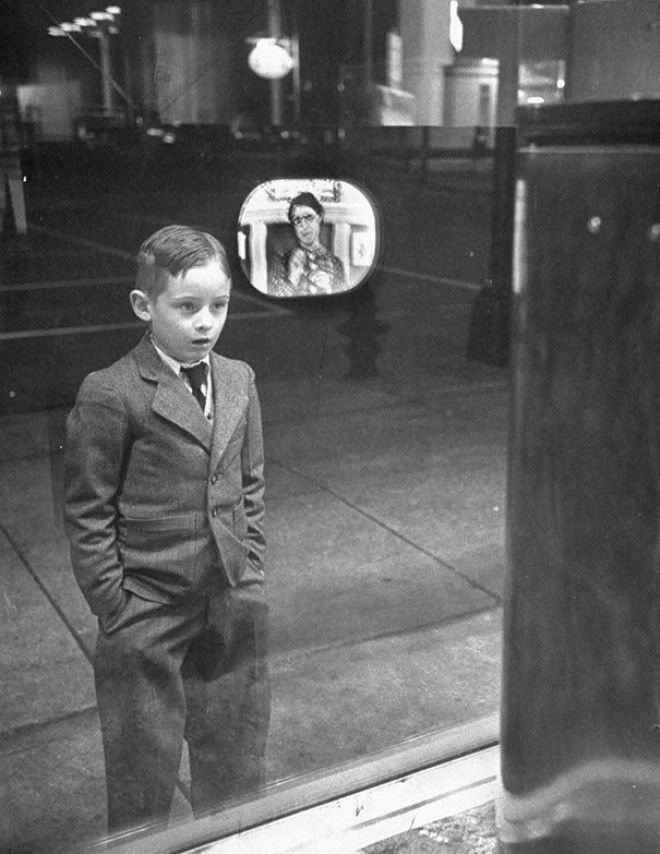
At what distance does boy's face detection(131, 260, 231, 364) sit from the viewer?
2.10 metres

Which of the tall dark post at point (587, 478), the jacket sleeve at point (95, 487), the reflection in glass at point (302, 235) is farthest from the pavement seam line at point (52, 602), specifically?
the tall dark post at point (587, 478)

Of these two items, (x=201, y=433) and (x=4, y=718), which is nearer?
(x=201, y=433)

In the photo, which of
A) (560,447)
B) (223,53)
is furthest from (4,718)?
(560,447)

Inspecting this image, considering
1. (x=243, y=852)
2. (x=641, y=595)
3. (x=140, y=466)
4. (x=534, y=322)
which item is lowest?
(x=243, y=852)

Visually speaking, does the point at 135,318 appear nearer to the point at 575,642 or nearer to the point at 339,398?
the point at 339,398

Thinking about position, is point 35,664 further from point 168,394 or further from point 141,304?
point 141,304

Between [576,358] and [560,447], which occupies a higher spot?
[576,358]

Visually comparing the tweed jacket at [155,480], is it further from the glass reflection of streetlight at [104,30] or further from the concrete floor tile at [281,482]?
the glass reflection of streetlight at [104,30]

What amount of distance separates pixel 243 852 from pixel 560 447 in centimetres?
164

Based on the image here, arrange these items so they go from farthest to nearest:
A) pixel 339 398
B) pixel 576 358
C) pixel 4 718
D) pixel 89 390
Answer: pixel 339 398 < pixel 4 718 < pixel 89 390 < pixel 576 358

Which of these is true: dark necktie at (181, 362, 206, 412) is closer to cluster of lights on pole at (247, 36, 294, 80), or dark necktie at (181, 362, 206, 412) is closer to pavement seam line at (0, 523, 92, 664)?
pavement seam line at (0, 523, 92, 664)

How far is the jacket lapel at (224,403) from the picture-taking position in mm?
2230

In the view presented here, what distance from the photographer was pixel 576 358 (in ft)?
4.00

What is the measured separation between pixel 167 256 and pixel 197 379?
0.84ft
